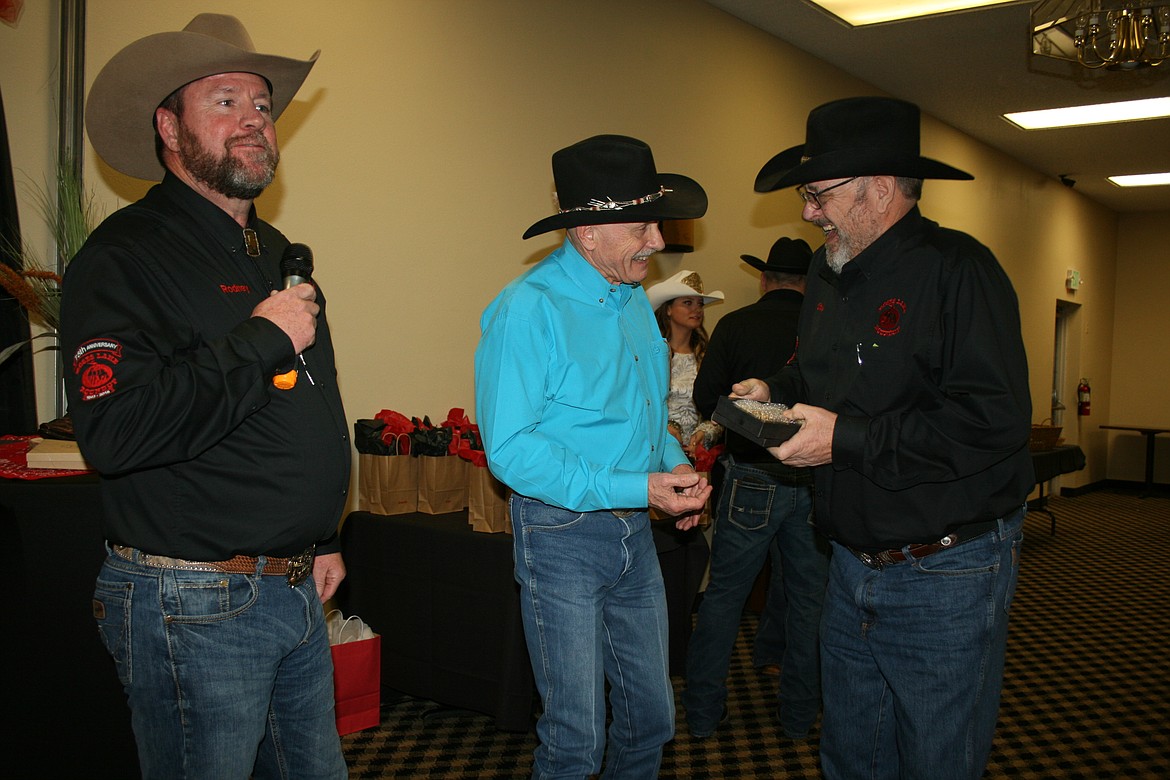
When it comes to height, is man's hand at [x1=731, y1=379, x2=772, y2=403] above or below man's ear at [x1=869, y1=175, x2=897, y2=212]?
below

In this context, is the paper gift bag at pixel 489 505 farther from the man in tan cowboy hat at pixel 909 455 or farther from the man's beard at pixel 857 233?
the man's beard at pixel 857 233

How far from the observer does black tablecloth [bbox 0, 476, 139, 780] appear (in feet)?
6.77

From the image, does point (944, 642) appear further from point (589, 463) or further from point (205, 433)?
point (205, 433)

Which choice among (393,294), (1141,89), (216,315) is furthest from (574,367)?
(1141,89)

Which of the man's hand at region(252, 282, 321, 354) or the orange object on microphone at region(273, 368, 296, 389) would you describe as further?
the orange object on microphone at region(273, 368, 296, 389)

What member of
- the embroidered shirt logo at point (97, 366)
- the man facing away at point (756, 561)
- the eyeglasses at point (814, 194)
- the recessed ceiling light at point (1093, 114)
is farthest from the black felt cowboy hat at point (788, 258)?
the recessed ceiling light at point (1093, 114)

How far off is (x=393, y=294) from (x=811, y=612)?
6.80 feet

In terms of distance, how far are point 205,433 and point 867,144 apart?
1.46 meters

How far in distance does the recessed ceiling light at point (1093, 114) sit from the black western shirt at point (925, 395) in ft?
21.9

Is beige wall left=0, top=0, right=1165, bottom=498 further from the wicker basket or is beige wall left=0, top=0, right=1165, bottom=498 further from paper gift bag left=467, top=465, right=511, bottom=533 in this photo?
the wicker basket

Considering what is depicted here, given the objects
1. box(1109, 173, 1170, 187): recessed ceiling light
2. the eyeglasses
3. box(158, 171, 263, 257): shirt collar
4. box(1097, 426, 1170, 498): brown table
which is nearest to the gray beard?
the eyeglasses

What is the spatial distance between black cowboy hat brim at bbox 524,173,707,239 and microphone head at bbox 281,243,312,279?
529 mm

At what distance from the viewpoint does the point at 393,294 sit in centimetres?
364

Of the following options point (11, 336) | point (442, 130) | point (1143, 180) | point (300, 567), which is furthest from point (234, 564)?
point (1143, 180)
